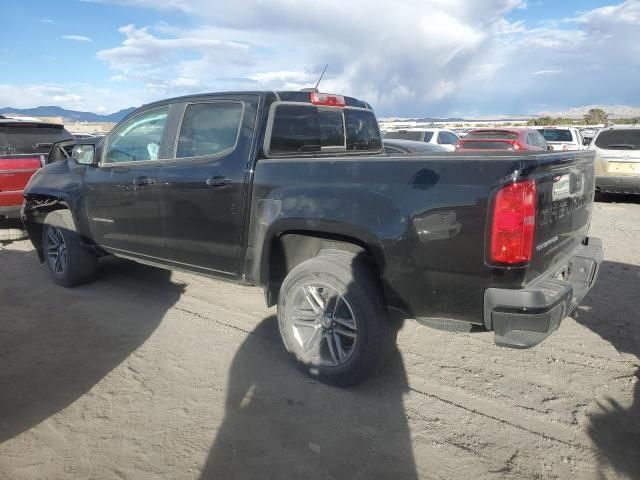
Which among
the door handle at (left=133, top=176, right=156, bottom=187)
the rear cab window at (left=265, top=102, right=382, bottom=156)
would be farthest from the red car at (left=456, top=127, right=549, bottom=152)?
the door handle at (left=133, top=176, right=156, bottom=187)

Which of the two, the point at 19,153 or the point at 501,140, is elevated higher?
the point at 501,140

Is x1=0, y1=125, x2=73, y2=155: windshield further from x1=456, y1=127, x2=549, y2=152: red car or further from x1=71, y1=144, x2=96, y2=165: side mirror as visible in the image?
x1=456, y1=127, x2=549, y2=152: red car

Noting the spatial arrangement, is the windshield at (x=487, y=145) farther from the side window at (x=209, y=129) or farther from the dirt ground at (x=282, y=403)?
the side window at (x=209, y=129)

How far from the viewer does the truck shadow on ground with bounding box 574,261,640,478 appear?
246 cm

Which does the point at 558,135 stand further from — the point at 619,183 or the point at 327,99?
the point at 327,99

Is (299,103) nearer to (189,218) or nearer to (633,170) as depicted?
(189,218)

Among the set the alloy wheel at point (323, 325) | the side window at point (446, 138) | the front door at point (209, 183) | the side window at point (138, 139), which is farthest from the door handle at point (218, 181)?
the side window at point (446, 138)

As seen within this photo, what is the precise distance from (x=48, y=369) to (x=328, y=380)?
1997 millimetres

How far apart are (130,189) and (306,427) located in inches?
105

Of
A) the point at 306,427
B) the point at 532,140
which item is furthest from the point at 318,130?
the point at 532,140

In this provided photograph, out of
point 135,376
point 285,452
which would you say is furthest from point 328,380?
point 135,376

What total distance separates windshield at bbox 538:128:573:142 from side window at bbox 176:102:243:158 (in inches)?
624

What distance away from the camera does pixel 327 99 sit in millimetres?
3949

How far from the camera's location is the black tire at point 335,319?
2.90 m
